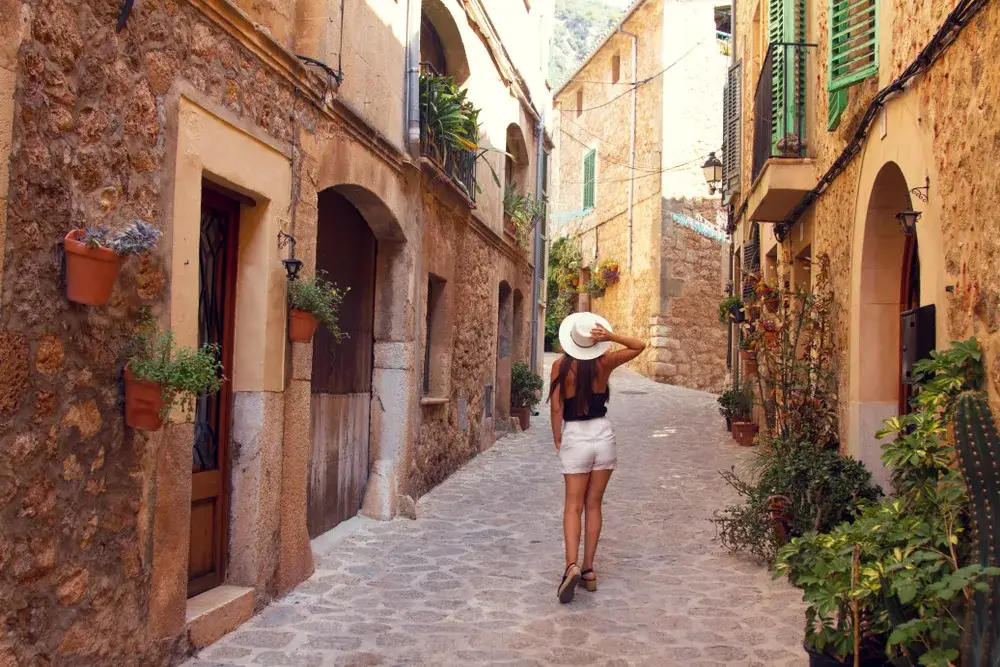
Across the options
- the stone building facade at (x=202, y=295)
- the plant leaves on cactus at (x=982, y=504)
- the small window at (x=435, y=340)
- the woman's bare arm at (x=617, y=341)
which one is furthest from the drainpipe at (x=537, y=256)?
the plant leaves on cactus at (x=982, y=504)

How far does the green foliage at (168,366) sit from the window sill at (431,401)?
450 cm

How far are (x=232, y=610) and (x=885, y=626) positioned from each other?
9.61ft

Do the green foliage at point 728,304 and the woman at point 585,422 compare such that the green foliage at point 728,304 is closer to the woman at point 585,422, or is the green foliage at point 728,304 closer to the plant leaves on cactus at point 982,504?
the woman at point 585,422

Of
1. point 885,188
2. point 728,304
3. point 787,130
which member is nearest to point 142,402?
point 885,188

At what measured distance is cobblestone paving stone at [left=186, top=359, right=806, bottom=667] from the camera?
159 inches

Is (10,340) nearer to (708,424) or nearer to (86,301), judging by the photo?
(86,301)

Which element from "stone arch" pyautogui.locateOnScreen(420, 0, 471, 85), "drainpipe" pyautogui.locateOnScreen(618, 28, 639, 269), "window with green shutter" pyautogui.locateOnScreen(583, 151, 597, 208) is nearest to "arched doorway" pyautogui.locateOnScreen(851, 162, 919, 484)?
"stone arch" pyautogui.locateOnScreen(420, 0, 471, 85)

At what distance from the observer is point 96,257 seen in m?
2.94

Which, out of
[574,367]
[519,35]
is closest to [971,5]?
[574,367]

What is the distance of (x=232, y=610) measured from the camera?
423 centimetres

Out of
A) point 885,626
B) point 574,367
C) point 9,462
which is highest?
point 574,367

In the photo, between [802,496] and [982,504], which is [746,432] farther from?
[982,504]

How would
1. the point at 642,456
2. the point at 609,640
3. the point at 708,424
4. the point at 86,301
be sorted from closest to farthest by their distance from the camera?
the point at 86,301
the point at 609,640
the point at 642,456
the point at 708,424

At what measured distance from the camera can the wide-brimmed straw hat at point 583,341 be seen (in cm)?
500
